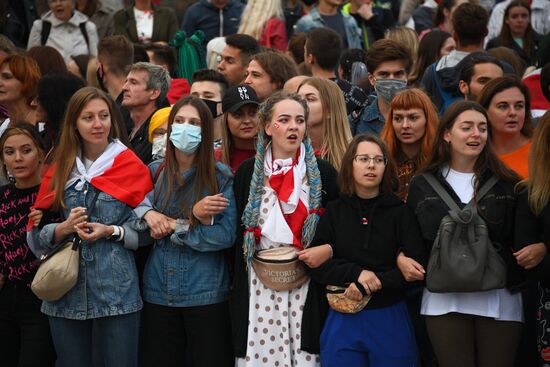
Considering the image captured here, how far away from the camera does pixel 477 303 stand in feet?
19.1

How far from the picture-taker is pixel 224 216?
247 inches

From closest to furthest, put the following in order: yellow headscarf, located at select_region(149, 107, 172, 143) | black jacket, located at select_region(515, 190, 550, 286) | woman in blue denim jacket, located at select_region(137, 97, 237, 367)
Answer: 1. black jacket, located at select_region(515, 190, 550, 286)
2. woman in blue denim jacket, located at select_region(137, 97, 237, 367)
3. yellow headscarf, located at select_region(149, 107, 172, 143)

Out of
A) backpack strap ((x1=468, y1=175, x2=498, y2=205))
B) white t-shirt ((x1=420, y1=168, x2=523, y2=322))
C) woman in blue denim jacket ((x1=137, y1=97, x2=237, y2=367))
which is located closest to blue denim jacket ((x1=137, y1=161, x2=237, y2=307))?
woman in blue denim jacket ((x1=137, y1=97, x2=237, y2=367))

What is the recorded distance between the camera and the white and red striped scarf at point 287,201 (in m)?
6.12

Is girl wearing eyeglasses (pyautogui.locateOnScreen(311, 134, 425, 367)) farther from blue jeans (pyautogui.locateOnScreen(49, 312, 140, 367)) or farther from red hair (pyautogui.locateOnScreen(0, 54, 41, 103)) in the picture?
red hair (pyautogui.locateOnScreen(0, 54, 41, 103))

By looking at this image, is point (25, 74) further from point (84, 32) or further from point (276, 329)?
point (276, 329)

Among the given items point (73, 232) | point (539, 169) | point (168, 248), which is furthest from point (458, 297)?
point (73, 232)

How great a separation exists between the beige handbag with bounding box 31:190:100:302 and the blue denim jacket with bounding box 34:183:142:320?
0.32ft

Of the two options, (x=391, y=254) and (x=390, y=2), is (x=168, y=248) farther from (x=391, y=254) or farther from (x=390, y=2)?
(x=390, y=2)

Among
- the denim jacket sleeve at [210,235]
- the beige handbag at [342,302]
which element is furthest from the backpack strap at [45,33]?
the beige handbag at [342,302]

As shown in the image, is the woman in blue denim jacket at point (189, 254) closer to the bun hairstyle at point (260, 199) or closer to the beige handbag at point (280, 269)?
the bun hairstyle at point (260, 199)

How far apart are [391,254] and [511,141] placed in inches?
56.4

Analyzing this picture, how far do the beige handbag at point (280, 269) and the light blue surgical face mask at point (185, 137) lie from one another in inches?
34.6

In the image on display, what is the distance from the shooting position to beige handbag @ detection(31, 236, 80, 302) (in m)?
6.13
